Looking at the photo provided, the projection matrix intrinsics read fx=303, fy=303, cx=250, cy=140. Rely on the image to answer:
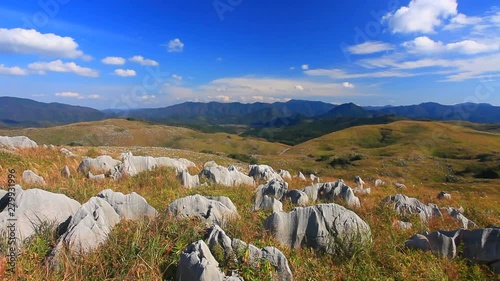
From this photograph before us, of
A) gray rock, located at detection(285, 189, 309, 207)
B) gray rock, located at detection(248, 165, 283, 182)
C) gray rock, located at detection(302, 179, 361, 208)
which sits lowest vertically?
gray rock, located at detection(248, 165, 283, 182)

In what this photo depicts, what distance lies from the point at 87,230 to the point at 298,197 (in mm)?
8519

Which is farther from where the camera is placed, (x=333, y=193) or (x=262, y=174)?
(x=262, y=174)

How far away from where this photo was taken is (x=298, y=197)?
42.9 feet

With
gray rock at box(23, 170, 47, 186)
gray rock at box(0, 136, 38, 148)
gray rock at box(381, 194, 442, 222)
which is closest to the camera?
gray rock at box(23, 170, 47, 186)

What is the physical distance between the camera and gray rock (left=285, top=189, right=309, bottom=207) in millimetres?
12719

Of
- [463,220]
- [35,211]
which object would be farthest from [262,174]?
[35,211]

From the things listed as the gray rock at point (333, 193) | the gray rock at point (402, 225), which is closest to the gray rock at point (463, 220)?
the gray rock at point (402, 225)

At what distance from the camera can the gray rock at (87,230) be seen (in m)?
A: 6.44

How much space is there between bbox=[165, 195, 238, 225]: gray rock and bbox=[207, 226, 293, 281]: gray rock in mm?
1708

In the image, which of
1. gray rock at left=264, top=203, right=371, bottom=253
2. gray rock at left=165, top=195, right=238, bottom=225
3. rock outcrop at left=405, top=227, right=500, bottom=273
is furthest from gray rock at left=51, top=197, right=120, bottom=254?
rock outcrop at left=405, top=227, right=500, bottom=273

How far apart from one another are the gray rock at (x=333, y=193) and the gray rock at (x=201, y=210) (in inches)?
221

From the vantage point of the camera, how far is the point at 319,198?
15.1 m

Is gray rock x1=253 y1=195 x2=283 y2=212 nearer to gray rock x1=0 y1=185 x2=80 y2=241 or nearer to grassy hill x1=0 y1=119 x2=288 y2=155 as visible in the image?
gray rock x1=0 y1=185 x2=80 y2=241

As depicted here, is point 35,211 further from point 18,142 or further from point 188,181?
point 18,142
